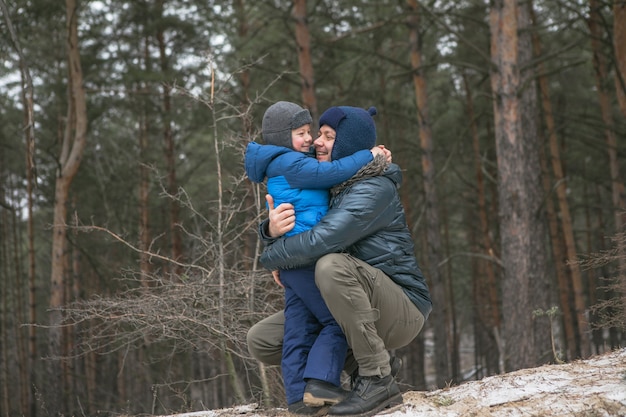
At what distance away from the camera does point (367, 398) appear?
11.8ft

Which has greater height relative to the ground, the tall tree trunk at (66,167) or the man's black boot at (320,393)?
the tall tree trunk at (66,167)

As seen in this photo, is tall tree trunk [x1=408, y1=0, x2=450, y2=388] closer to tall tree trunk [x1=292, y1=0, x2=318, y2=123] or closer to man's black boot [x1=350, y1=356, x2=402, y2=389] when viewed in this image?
tall tree trunk [x1=292, y1=0, x2=318, y2=123]

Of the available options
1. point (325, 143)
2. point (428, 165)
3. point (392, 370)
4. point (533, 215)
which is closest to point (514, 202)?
point (533, 215)

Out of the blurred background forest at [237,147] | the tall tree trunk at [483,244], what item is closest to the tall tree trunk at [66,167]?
the blurred background forest at [237,147]

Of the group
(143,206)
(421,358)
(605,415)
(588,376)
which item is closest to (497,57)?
(588,376)

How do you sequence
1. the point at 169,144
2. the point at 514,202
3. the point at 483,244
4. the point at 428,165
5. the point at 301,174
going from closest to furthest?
the point at 301,174 → the point at 514,202 → the point at 428,165 → the point at 169,144 → the point at 483,244

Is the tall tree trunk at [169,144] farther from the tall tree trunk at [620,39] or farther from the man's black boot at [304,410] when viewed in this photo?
the man's black boot at [304,410]

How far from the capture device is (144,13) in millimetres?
14594

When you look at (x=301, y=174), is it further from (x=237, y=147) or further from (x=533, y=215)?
(x=533, y=215)

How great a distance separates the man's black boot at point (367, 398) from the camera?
3584 mm

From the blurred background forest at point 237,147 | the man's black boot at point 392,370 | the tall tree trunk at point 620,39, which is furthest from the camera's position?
the tall tree trunk at point 620,39

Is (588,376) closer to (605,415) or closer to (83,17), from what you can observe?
(605,415)

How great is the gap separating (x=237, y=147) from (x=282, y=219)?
323cm

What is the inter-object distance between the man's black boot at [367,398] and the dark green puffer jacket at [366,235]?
0.51 meters
